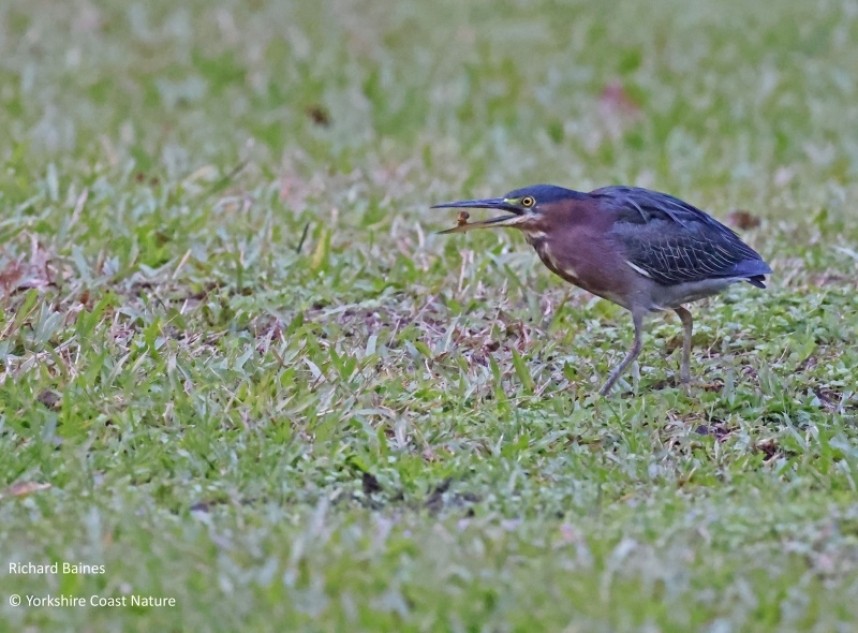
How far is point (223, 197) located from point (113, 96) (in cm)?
212

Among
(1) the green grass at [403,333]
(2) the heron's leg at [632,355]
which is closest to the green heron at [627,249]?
(2) the heron's leg at [632,355]

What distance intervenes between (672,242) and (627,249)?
0.67ft

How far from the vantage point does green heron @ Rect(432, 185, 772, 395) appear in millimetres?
5637

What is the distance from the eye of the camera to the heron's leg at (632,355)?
18.6 ft

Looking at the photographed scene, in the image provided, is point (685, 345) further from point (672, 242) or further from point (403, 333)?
point (403, 333)

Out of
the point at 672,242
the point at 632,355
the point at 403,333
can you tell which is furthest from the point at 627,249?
the point at 403,333

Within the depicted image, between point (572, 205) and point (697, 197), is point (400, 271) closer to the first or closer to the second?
point (572, 205)

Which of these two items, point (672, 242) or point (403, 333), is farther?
point (403, 333)

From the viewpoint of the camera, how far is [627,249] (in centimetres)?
568

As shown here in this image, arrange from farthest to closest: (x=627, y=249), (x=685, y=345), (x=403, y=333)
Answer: (x=403, y=333), (x=685, y=345), (x=627, y=249)

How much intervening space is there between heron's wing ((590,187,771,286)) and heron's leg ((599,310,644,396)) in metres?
0.16

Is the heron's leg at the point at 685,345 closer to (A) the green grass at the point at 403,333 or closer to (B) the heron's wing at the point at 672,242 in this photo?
(A) the green grass at the point at 403,333

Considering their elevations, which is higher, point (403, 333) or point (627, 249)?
point (627, 249)

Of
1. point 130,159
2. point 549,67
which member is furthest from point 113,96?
point 549,67
